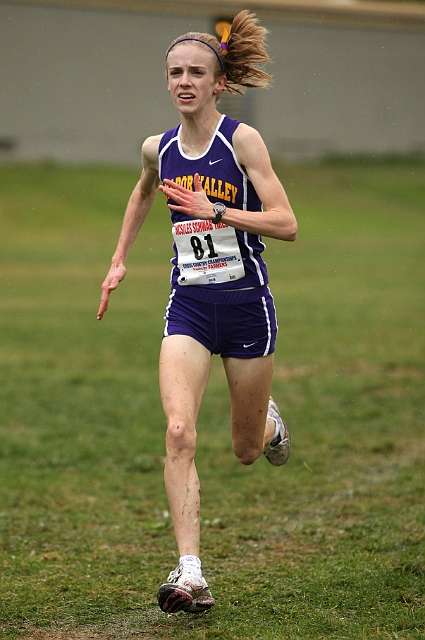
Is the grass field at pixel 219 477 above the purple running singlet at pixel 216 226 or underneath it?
underneath

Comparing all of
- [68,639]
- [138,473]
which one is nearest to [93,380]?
[138,473]

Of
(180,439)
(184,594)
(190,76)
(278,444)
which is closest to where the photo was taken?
(184,594)

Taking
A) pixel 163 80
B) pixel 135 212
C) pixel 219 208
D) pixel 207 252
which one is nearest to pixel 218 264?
pixel 207 252

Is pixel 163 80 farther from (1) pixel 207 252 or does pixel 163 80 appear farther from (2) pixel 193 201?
(2) pixel 193 201

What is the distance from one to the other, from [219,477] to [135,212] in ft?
9.13

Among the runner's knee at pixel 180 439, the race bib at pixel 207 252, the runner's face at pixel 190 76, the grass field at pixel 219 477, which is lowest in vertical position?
the grass field at pixel 219 477

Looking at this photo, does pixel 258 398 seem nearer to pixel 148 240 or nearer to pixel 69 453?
pixel 69 453

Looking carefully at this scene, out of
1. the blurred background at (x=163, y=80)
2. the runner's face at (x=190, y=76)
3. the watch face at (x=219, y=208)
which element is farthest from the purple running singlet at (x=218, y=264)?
the blurred background at (x=163, y=80)

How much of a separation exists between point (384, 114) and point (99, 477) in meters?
31.9

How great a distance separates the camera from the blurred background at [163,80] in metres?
32.5

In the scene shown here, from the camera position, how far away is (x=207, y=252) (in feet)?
15.5

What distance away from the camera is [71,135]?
1319 inches

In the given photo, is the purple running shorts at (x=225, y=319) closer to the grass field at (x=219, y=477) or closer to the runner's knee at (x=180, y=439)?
the runner's knee at (x=180, y=439)

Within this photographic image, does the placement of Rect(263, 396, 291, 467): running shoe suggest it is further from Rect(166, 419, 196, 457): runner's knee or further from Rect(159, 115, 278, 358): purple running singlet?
Rect(166, 419, 196, 457): runner's knee
